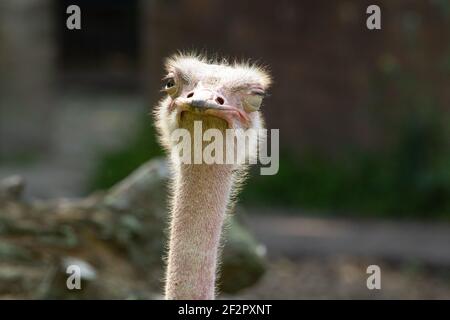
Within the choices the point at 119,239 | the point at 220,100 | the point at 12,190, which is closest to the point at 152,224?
the point at 119,239

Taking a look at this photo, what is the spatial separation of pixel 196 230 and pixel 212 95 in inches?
16.8

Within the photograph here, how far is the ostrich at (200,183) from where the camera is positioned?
3119 millimetres

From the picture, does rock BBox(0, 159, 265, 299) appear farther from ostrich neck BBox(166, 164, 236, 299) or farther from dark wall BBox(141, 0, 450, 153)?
dark wall BBox(141, 0, 450, 153)

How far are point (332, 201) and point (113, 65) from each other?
5196mm

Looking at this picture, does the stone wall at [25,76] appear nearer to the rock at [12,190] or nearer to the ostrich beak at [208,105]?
the rock at [12,190]

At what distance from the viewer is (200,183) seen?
10.7ft

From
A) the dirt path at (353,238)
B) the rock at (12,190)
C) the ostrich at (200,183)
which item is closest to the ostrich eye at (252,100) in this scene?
the ostrich at (200,183)

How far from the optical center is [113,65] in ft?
43.1

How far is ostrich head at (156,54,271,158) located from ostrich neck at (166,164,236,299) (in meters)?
0.16

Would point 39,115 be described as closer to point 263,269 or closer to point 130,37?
point 130,37

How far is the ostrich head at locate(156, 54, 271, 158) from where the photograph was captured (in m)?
2.97
